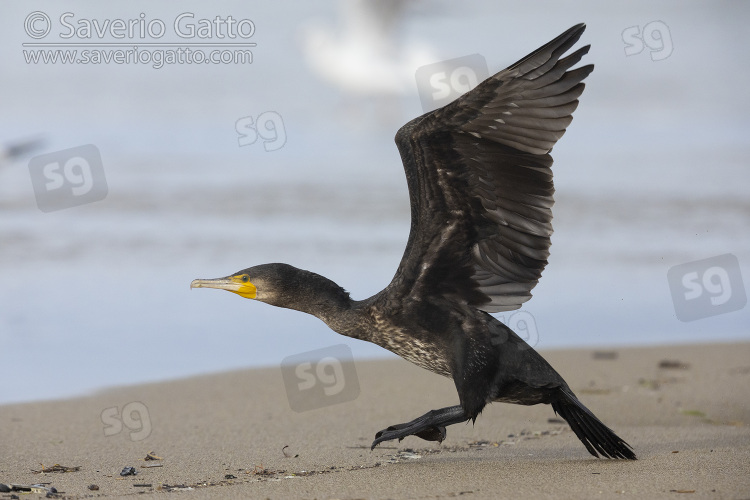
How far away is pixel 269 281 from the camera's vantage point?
20.1ft

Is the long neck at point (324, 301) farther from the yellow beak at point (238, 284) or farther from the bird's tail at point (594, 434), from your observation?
the bird's tail at point (594, 434)

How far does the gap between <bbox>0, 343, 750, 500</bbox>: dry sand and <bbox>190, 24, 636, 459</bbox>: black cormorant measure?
0.38m

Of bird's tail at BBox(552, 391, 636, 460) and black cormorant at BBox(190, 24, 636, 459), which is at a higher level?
black cormorant at BBox(190, 24, 636, 459)

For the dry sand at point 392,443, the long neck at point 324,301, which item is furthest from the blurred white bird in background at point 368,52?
the long neck at point 324,301

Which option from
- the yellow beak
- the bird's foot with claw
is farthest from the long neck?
the bird's foot with claw

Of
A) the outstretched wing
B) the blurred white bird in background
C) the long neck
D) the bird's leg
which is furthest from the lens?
the blurred white bird in background

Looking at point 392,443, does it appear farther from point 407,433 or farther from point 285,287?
point 285,287

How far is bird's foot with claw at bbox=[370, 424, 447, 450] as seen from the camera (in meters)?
5.64

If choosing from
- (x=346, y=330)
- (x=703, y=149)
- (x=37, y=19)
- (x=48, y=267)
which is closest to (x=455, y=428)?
(x=346, y=330)

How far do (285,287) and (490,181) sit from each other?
1378mm

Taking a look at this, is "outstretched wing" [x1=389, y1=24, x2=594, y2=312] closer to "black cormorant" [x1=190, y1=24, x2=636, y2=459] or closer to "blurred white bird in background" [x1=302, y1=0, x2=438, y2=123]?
"black cormorant" [x1=190, y1=24, x2=636, y2=459]

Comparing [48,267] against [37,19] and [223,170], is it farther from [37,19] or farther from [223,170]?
[37,19]

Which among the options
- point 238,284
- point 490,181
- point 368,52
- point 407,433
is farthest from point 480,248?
point 368,52

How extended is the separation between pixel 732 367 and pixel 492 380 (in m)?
4.23
